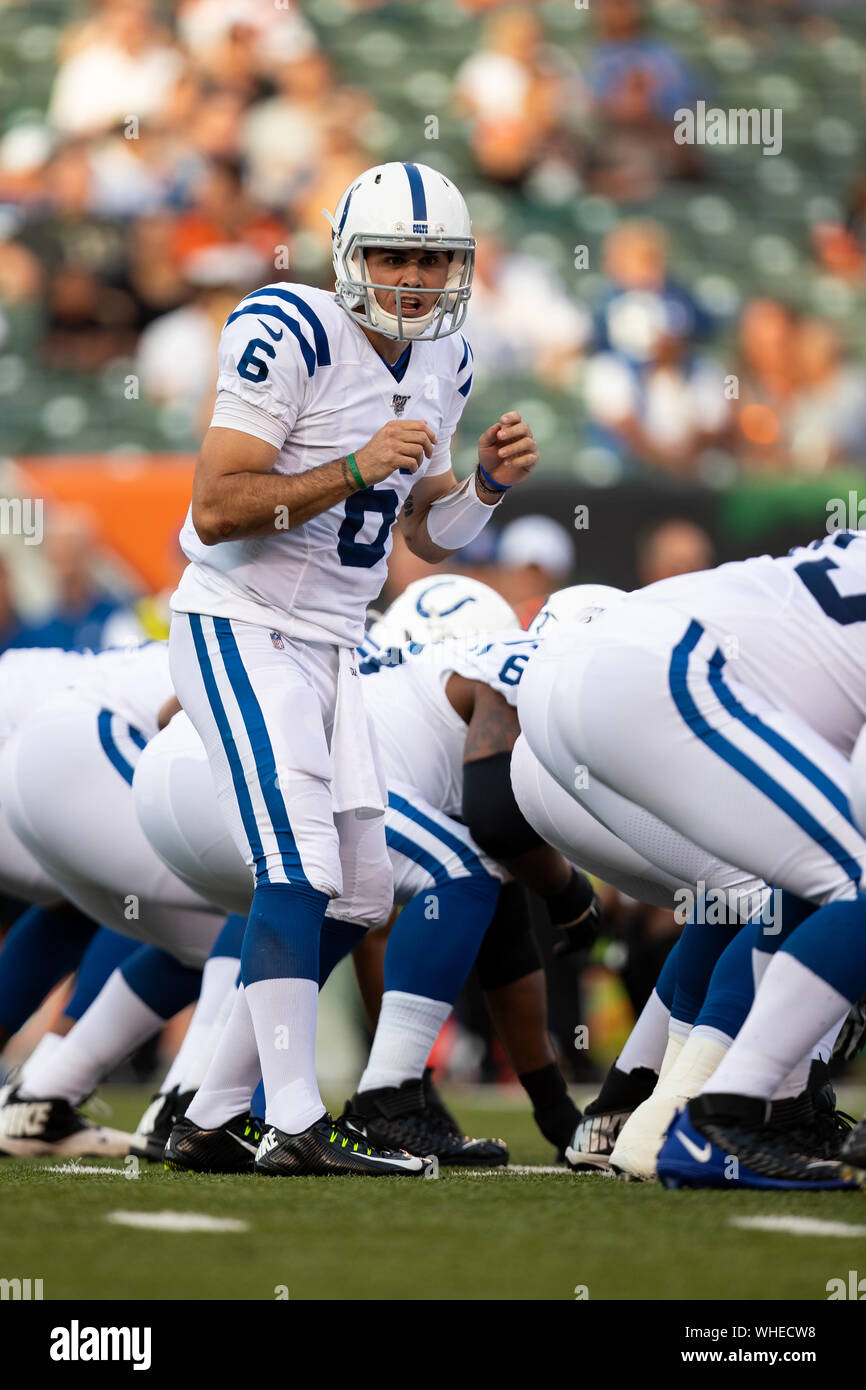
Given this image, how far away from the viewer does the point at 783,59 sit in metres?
11.9

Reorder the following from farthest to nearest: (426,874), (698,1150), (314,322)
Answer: (426,874) < (314,322) < (698,1150)

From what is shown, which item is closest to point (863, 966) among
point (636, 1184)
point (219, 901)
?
point (636, 1184)

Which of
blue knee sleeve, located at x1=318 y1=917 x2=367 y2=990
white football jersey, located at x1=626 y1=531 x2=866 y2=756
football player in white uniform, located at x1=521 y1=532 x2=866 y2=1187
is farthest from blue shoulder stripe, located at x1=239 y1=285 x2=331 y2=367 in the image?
blue knee sleeve, located at x1=318 y1=917 x2=367 y2=990

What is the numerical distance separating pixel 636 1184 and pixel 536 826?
770 mm

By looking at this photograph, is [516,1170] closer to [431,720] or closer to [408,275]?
[431,720]

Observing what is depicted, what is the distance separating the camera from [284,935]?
3.23 metres

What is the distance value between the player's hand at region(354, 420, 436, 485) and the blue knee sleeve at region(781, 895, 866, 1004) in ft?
3.45

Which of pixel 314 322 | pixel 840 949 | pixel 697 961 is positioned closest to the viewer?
pixel 840 949

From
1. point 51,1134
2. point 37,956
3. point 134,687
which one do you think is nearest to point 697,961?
point 134,687

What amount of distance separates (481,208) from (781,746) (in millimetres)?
8117

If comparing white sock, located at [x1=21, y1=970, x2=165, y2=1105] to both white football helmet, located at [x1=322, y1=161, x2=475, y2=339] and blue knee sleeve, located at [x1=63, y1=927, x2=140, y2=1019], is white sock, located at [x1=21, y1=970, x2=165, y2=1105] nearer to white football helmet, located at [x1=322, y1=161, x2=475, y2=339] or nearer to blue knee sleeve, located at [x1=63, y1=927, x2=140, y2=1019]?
blue knee sleeve, located at [x1=63, y1=927, x2=140, y2=1019]

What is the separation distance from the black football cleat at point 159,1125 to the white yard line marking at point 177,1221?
1168 millimetres

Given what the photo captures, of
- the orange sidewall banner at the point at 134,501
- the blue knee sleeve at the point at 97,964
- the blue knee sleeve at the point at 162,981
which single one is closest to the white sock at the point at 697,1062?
the blue knee sleeve at the point at 162,981
